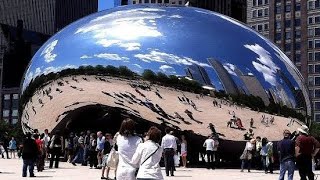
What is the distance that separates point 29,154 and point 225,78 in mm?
5662

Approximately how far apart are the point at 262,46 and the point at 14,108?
9231 cm

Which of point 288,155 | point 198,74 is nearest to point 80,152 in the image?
point 198,74

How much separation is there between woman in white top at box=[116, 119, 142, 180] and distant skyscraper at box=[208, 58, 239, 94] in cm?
929

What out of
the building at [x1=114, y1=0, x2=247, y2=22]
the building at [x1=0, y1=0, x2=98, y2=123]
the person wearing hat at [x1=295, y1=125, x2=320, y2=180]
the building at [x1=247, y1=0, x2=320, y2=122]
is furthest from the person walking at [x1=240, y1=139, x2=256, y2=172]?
the building at [x1=114, y1=0, x2=247, y2=22]

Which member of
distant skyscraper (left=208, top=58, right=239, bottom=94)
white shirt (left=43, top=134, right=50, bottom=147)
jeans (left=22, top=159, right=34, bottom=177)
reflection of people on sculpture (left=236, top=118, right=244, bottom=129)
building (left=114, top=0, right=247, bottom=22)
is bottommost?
jeans (left=22, top=159, right=34, bottom=177)

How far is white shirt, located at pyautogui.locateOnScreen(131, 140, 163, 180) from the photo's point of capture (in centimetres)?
643

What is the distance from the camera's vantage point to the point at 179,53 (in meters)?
16.1

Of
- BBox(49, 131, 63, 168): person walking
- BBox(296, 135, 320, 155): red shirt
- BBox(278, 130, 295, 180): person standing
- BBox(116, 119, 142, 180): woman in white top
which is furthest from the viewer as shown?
BBox(49, 131, 63, 168): person walking

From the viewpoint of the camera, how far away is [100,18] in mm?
18016

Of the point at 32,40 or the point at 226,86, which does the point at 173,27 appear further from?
the point at 32,40

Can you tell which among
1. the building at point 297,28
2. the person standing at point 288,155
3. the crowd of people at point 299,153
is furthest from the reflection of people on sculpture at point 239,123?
the building at point 297,28

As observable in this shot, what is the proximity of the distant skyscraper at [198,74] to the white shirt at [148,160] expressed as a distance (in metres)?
9.40

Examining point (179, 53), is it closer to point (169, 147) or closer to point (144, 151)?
point (169, 147)

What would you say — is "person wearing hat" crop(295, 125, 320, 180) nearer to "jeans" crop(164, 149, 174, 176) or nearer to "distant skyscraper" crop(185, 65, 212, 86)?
"jeans" crop(164, 149, 174, 176)
